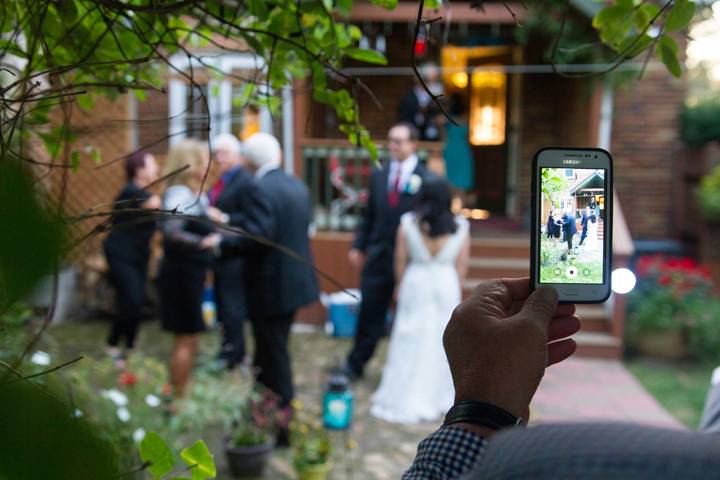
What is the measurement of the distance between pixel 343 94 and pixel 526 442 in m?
1.23

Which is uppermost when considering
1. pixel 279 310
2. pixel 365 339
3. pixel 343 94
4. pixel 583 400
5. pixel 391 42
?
pixel 391 42

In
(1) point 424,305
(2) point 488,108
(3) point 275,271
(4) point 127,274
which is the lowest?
(1) point 424,305

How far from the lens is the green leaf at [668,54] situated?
1.62 m

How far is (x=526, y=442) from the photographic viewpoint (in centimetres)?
74

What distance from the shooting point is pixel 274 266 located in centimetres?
514

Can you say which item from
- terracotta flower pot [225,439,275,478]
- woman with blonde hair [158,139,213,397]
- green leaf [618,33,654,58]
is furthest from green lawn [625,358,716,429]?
green leaf [618,33,654,58]

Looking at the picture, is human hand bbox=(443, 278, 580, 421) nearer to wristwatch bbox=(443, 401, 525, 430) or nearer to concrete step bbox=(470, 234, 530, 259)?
wristwatch bbox=(443, 401, 525, 430)

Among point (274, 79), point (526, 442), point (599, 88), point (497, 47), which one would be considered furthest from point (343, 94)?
point (497, 47)

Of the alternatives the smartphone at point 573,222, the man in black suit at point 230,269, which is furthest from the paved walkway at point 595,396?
the smartphone at point 573,222

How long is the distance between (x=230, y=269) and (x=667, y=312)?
4.19 m

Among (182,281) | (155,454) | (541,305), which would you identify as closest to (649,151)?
(182,281)

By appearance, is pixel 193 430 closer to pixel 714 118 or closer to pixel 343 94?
pixel 343 94

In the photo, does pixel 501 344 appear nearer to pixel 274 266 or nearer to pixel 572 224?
pixel 572 224

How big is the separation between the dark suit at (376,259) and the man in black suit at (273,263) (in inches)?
60.8
